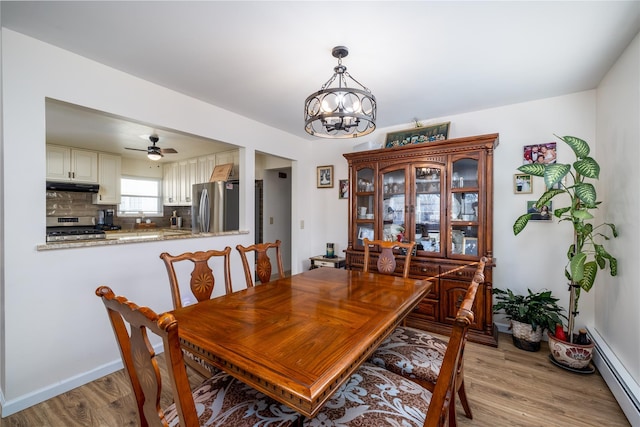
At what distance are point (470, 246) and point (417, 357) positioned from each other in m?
1.69

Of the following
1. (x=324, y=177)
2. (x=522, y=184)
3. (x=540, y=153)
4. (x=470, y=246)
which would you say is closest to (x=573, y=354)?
(x=470, y=246)

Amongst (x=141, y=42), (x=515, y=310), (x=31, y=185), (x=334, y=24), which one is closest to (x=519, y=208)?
(x=515, y=310)

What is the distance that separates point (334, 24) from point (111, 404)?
2.81 meters

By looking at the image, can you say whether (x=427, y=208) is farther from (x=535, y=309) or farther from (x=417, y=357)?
(x=417, y=357)

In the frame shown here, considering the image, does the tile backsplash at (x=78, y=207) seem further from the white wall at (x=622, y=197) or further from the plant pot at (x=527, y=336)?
the white wall at (x=622, y=197)

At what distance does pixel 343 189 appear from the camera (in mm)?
4051

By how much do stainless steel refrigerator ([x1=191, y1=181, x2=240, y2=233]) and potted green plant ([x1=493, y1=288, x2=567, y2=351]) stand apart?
3167 mm

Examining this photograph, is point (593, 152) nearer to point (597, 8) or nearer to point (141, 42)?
point (597, 8)

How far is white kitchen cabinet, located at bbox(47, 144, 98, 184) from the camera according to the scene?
13.4 ft

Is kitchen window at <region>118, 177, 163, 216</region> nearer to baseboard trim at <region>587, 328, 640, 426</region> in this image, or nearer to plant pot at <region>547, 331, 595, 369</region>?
plant pot at <region>547, 331, 595, 369</region>

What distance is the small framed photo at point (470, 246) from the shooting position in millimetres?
2783

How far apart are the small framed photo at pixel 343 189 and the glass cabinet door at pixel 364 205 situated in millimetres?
506

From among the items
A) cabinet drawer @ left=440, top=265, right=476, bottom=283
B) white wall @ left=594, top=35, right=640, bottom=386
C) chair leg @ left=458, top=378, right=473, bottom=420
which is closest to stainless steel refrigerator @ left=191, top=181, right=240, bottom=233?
cabinet drawer @ left=440, top=265, right=476, bottom=283

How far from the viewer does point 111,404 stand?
1841 mm
